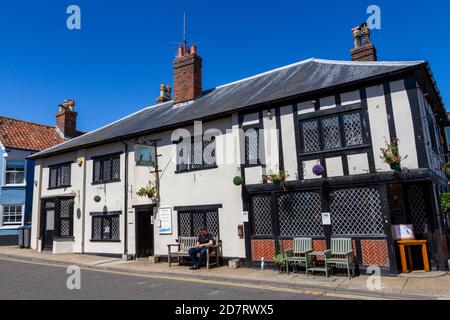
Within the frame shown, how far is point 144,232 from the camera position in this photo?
14.2 m

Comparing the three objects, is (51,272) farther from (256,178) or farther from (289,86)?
(289,86)

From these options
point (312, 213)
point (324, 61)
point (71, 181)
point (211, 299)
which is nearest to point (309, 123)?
point (312, 213)

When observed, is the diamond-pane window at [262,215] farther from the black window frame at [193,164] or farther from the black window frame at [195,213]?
the black window frame at [193,164]

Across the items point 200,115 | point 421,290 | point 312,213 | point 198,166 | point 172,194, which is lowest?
point 421,290

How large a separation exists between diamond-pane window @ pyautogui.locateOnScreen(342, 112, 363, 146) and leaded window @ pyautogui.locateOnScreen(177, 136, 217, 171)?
4657mm

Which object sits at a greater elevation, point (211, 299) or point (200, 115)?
point (200, 115)

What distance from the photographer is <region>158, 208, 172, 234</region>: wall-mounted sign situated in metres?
13.2

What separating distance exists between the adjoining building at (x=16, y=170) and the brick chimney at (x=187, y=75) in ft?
37.6

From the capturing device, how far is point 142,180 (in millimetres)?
14367

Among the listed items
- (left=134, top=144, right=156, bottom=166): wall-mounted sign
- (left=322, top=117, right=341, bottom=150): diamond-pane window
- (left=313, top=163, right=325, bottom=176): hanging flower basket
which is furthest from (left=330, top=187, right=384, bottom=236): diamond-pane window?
(left=134, top=144, right=156, bottom=166): wall-mounted sign

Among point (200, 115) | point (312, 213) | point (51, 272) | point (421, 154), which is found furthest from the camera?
point (200, 115)

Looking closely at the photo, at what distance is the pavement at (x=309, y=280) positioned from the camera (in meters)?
7.25

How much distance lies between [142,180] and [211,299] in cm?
807

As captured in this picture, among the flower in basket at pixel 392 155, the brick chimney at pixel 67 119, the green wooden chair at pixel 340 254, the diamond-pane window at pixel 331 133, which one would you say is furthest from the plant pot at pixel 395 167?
the brick chimney at pixel 67 119
